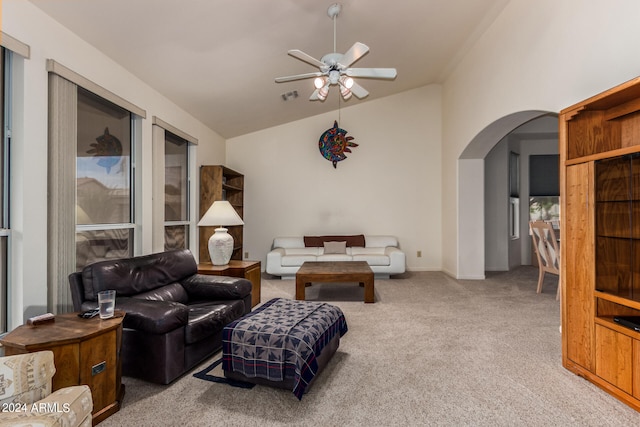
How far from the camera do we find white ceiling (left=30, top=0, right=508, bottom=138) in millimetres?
2723

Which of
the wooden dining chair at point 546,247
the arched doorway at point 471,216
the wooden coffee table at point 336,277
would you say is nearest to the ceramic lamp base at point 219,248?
the wooden coffee table at point 336,277

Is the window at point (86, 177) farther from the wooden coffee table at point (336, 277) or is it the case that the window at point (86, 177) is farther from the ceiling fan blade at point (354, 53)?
the ceiling fan blade at point (354, 53)

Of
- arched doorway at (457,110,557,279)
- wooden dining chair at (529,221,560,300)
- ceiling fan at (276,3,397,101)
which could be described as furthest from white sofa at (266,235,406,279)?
ceiling fan at (276,3,397,101)

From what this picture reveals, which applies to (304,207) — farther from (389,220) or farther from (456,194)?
(456,194)

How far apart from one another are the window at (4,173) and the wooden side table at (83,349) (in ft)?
1.98

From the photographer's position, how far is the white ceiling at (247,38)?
2.72 meters

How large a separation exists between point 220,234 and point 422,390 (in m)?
2.75

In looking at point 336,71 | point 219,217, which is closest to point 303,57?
point 336,71

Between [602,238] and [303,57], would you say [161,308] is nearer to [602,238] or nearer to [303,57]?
[303,57]

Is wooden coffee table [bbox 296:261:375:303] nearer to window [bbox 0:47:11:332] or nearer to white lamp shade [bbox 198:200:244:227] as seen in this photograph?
white lamp shade [bbox 198:200:244:227]

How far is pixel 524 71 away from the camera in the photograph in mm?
3625

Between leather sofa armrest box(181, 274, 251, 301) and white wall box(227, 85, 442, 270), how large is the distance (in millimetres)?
3637

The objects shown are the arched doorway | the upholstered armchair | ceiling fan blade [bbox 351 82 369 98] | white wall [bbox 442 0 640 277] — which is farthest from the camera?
the arched doorway

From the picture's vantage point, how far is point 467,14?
4.07 metres
